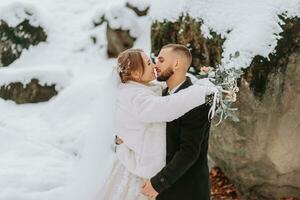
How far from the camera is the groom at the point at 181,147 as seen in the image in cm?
255

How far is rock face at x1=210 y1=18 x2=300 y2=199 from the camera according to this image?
455cm

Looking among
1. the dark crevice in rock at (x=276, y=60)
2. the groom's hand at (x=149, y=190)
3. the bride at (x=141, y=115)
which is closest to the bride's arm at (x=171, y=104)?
the bride at (x=141, y=115)

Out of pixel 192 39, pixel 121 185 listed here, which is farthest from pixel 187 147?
pixel 192 39

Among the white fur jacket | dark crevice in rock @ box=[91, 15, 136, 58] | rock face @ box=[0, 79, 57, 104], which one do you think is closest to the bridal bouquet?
the white fur jacket

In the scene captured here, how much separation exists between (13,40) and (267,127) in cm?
580

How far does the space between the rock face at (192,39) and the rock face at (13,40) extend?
412cm

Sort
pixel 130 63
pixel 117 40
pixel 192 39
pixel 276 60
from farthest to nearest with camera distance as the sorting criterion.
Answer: pixel 117 40
pixel 192 39
pixel 276 60
pixel 130 63

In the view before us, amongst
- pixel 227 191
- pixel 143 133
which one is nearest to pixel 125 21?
pixel 227 191

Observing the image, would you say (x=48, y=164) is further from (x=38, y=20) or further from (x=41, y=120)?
(x=38, y=20)

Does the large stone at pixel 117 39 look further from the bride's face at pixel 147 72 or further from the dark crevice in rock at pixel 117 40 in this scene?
the bride's face at pixel 147 72

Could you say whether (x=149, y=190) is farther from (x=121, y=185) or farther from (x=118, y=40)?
(x=118, y=40)

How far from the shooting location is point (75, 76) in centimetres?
829

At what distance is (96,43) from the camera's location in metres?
9.00

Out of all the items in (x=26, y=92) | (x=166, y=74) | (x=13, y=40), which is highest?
(x=166, y=74)
